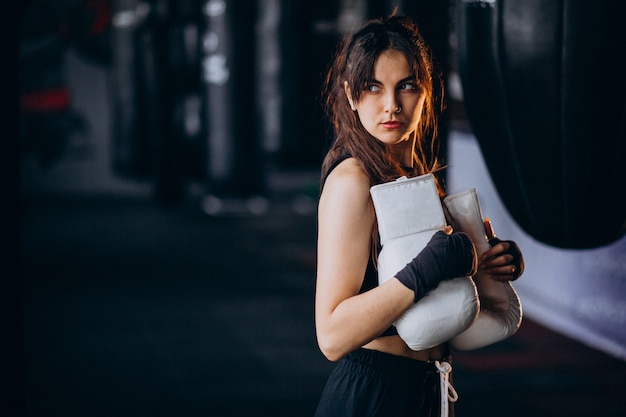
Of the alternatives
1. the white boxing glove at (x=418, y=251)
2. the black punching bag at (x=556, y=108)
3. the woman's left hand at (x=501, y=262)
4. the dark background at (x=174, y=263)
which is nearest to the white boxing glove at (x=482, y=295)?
the woman's left hand at (x=501, y=262)

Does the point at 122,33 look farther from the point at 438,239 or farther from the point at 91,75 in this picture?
the point at 438,239

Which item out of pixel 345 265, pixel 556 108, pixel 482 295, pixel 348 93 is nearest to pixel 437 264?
pixel 345 265

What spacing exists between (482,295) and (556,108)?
33.6 inches

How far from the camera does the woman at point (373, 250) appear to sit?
1.39 meters

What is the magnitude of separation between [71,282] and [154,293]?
89 cm

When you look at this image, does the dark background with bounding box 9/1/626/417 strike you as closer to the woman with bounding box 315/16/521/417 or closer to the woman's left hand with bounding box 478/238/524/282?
the woman with bounding box 315/16/521/417

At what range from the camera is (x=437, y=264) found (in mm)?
→ 1358

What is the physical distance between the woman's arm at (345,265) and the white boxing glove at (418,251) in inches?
1.8

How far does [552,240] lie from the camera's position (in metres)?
2.38

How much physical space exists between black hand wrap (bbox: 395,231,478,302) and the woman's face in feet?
0.78

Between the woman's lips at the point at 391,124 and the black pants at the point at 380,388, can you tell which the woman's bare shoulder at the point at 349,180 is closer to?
the woman's lips at the point at 391,124

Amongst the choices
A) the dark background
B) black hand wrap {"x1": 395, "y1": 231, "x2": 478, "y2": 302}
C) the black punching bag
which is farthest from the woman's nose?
the black punching bag

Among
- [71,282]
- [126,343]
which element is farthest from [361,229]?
[71,282]

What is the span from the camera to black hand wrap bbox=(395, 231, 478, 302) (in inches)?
53.5
